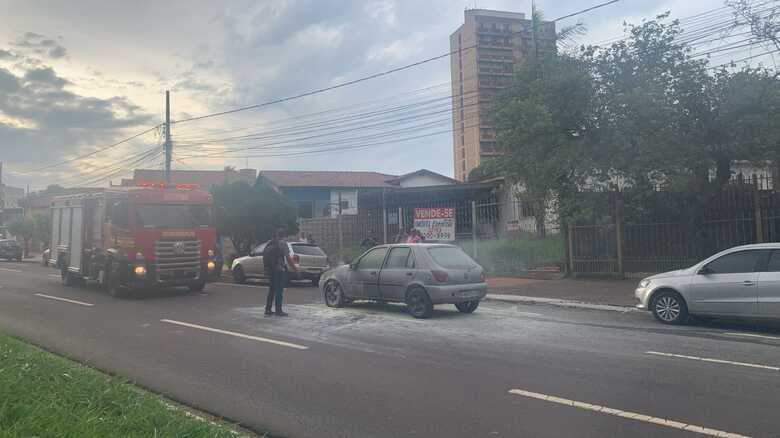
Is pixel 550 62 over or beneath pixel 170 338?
over

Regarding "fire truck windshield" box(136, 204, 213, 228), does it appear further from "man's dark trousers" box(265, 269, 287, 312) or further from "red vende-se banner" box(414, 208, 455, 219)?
"red vende-se banner" box(414, 208, 455, 219)

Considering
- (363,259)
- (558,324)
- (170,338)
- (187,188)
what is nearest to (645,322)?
(558,324)

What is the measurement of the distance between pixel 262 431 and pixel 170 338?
485 centimetres

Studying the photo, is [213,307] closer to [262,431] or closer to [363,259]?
[363,259]

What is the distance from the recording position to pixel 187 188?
1670 centimetres

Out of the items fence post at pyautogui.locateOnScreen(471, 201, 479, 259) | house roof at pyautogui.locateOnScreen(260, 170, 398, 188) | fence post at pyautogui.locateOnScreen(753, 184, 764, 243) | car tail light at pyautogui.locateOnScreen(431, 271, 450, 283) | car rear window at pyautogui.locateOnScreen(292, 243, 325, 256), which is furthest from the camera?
house roof at pyautogui.locateOnScreen(260, 170, 398, 188)

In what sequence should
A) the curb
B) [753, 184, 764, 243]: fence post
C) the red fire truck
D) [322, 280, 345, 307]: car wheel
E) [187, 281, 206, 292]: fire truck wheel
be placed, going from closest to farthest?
the curb < [322, 280, 345, 307]: car wheel < the red fire truck < [753, 184, 764, 243]: fence post < [187, 281, 206, 292]: fire truck wheel

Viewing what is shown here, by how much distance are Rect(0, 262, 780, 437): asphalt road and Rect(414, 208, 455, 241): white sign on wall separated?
735cm

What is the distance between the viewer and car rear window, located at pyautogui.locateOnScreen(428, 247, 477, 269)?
1154 centimetres

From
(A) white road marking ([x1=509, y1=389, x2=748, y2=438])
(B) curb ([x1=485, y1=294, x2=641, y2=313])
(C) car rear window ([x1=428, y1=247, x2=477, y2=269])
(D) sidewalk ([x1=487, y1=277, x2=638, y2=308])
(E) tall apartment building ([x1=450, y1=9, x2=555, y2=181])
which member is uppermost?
(E) tall apartment building ([x1=450, y1=9, x2=555, y2=181])

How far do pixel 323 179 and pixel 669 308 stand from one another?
129 ft

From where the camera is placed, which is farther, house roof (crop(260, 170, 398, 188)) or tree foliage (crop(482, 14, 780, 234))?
house roof (crop(260, 170, 398, 188))

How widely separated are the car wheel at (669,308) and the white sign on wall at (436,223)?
30.7 feet

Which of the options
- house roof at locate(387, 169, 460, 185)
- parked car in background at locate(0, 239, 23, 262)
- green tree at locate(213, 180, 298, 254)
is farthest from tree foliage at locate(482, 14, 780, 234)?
parked car in background at locate(0, 239, 23, 262)
